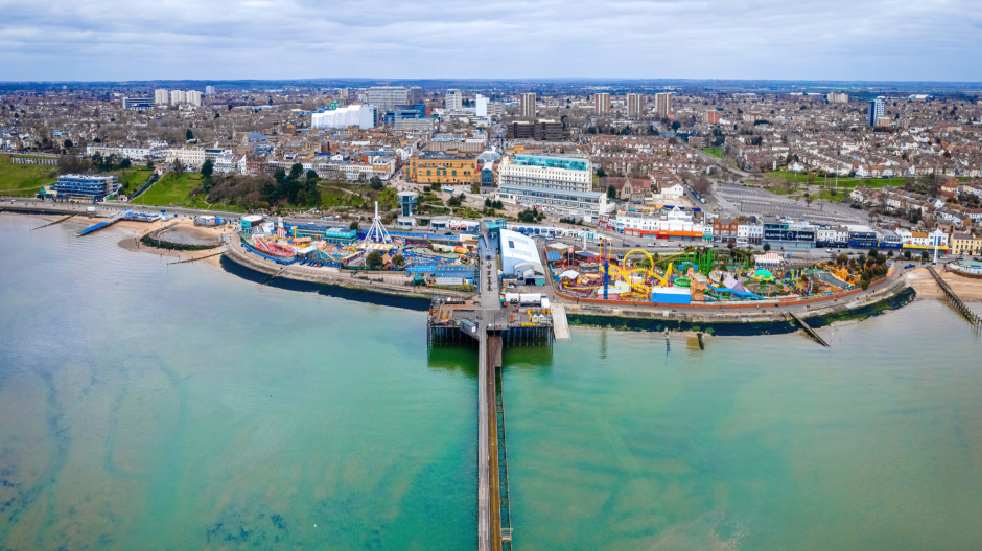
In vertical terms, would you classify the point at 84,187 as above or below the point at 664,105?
below

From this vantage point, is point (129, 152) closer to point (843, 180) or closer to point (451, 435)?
point (451, 435)

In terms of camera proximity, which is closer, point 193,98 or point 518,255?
point 518,255

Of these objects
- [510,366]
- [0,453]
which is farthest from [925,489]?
[0,453]

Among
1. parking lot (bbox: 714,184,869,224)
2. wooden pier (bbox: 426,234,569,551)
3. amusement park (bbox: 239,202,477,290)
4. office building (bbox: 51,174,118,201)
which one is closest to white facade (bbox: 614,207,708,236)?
parking lot (bbox: 714,184,869,224)

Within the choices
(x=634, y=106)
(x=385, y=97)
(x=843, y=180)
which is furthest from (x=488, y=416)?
(x=385, y=97)

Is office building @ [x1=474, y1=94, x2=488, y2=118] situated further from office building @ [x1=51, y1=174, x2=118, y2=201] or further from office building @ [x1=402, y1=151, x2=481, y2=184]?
office building @ [x1=51, y1=174, x2=118, y2=201]

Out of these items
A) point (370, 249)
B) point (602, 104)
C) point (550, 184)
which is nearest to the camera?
point (370, 249)

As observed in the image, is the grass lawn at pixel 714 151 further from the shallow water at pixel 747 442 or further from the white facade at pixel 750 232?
the shallow water at pixel 747 442
